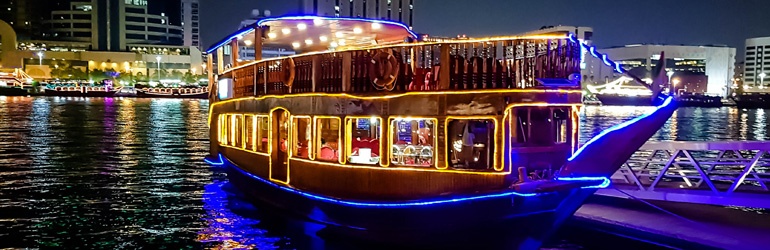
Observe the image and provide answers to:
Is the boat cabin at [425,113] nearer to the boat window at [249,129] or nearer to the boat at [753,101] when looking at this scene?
the boat window at [249,129]

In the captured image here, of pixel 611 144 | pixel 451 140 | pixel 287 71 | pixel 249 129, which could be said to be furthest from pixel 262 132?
pixel 611 144

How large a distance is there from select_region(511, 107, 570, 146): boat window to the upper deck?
2.42 feet

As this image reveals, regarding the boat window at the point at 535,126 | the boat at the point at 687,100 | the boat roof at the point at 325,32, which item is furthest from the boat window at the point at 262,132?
the boat at the point at 687,100

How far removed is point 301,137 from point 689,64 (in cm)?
15281

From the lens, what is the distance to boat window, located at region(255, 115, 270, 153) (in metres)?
16.9

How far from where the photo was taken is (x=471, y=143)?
37.1ft

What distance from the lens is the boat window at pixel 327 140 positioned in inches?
545

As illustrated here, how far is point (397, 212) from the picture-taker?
39.6ft

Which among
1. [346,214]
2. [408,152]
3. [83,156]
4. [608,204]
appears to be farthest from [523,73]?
[83,156]

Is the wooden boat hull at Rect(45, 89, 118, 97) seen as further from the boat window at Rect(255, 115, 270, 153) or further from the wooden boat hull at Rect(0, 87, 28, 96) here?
the boat window at Rect(255, 115, 270, 153)

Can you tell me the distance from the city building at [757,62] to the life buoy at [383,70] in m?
189

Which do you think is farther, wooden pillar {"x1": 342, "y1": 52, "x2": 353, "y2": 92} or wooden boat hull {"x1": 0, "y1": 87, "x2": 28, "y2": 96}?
wooden boat hull {"x1": 0, "y1": 87, "x2": 28, "y2": 96}

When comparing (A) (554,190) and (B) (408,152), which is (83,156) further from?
(A) (554,190)

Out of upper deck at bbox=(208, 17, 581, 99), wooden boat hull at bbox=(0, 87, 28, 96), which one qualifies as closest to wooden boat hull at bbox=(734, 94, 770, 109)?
wooden boat hull at bbox=(0, 87, 28, 96)
